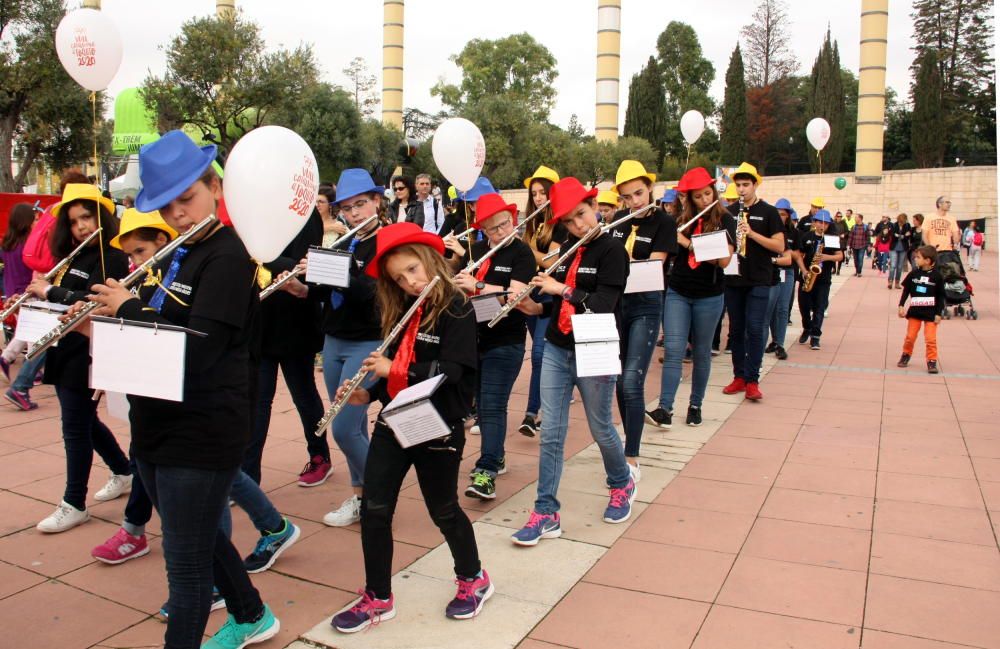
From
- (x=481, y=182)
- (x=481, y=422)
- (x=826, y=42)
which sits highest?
(x=826, y=42)

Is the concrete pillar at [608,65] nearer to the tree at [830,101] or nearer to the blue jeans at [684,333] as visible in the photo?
the tree at [830,101]

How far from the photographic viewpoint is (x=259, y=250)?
3.04m

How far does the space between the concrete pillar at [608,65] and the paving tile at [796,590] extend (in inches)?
1981

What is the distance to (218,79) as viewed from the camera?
1121 inches

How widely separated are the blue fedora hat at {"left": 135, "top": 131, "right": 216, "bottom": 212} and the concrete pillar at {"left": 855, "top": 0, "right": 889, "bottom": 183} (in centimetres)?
4615

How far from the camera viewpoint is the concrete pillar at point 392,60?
58.2 metres

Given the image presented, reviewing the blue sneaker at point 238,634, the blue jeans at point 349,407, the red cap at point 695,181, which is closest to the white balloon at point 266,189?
the blue jeans at point 349,407

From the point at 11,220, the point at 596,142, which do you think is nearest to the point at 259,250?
the point at 11,220

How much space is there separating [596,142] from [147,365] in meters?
48.3

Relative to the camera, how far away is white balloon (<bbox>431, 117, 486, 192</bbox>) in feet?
21.2

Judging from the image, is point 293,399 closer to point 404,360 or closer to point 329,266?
point 329,266

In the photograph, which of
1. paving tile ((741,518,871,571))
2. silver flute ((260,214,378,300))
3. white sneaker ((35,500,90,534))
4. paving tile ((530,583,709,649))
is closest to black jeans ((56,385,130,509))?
white sneaker ((35,500,90,534))

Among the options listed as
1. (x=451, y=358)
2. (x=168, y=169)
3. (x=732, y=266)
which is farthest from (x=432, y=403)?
(x=732, y=266)

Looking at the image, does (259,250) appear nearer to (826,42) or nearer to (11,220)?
(11,220)
